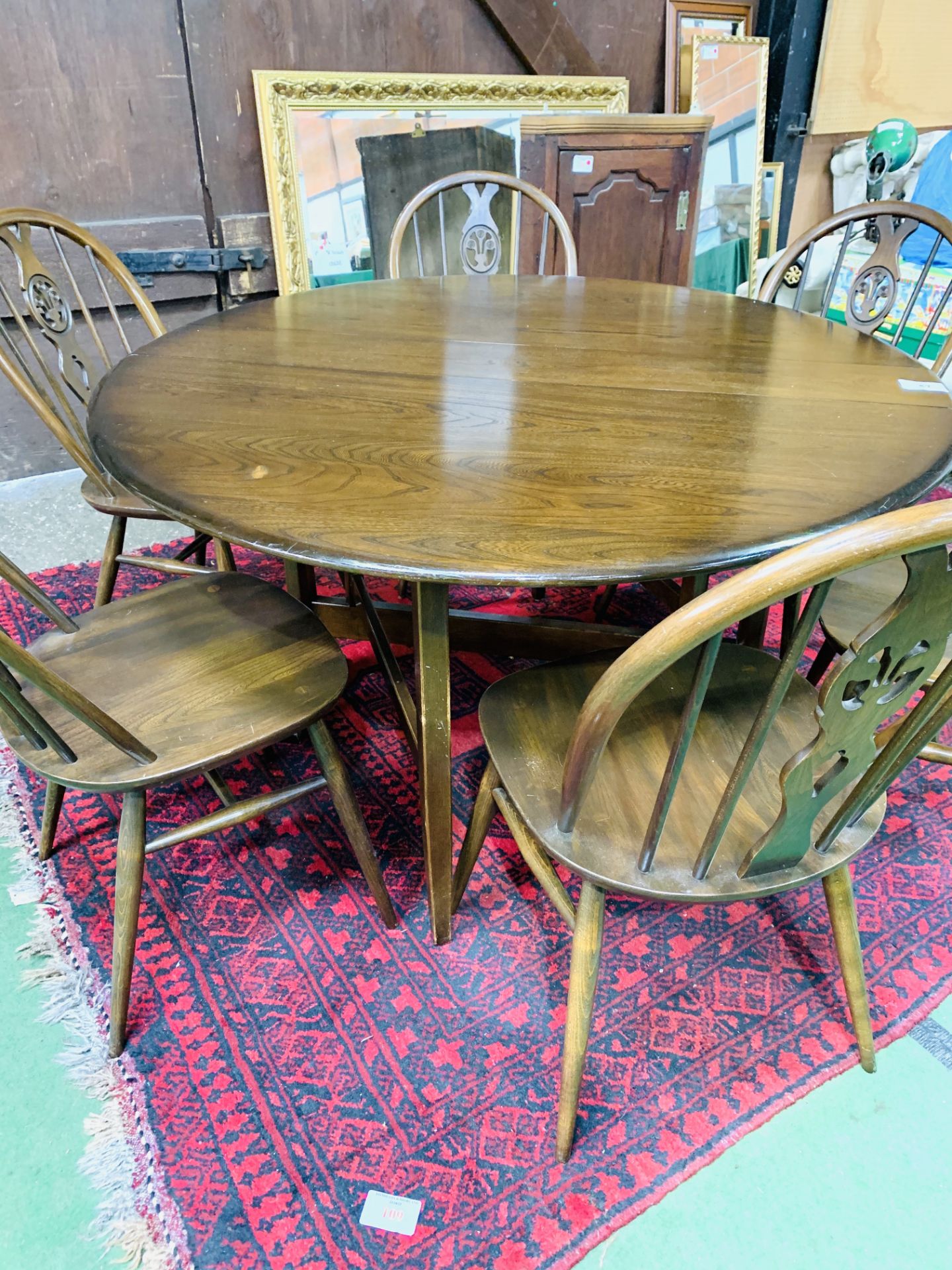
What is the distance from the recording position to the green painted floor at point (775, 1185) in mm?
958

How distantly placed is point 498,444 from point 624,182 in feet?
8.16

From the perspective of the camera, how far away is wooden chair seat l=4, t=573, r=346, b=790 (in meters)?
1.03

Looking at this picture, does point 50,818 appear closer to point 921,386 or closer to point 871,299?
point 921,386

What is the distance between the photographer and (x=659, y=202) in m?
3.10

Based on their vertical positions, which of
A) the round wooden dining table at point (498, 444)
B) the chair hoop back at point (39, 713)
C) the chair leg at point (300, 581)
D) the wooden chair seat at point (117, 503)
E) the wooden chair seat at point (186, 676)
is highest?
the round wooden dining table at point (498, 444)

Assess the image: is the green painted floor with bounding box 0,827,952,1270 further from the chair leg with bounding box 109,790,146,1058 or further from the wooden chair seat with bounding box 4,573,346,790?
the wooden chair seat with bounding box 4,573,346,790

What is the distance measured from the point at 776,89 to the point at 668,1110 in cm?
424

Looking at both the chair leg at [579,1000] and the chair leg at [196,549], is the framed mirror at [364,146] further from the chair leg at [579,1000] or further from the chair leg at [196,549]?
the chair leg at [579,1000]

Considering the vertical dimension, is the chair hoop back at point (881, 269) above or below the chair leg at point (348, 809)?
above

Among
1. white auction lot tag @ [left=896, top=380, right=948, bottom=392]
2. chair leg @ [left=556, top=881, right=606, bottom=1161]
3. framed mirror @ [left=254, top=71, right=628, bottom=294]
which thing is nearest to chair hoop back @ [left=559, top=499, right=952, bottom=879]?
chair leg @ [left=556, top=881, right=606, bottom=1161]

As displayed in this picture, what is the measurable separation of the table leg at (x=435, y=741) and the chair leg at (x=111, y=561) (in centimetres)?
104

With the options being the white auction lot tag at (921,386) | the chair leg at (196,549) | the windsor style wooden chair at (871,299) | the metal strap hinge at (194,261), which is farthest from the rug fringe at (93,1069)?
the metal strap hinge at (194,261)

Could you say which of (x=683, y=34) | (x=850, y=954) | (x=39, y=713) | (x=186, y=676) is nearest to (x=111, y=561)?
(x=186, y=676)

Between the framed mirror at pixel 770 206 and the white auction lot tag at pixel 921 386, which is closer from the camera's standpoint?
the white auction lot tag at pixel 921 386
